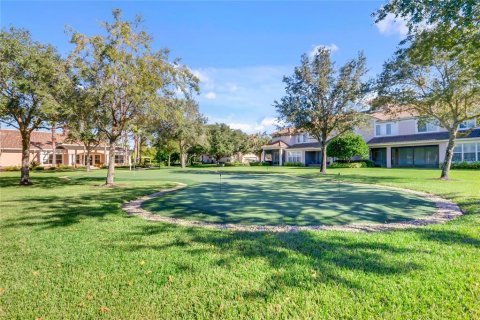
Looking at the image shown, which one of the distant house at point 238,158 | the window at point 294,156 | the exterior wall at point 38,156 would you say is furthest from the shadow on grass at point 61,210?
the distant house at point 238,158

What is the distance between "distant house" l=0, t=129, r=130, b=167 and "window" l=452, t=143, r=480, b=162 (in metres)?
53.4

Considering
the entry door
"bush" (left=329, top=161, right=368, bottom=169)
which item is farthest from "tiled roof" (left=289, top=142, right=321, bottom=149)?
"bush" (left=329, top=161, right=368, bottom=169)

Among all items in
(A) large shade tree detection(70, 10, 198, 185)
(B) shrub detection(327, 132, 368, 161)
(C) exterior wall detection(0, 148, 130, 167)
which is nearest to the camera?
(A) large shade tree detection(70, 10, 198, 185)

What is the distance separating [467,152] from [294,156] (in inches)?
1008

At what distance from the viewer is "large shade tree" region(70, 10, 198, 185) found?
15.7m

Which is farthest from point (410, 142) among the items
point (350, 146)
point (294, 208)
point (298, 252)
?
point (298, 252)

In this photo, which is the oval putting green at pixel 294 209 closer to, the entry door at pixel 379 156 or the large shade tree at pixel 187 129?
the large shade tree at pixel 187 129

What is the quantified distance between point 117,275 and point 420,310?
3985 mm

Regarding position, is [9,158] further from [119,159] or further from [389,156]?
[389,156]

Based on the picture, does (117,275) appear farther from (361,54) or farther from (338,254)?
(361,54)

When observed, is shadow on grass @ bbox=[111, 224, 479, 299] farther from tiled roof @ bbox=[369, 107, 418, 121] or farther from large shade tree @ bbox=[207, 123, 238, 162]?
large shade tree @ bbox=[207, 123, 238, 162]

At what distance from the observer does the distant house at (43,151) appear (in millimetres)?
47906

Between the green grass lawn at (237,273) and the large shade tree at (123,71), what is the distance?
1079cm

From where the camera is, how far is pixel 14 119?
19.9 metres
